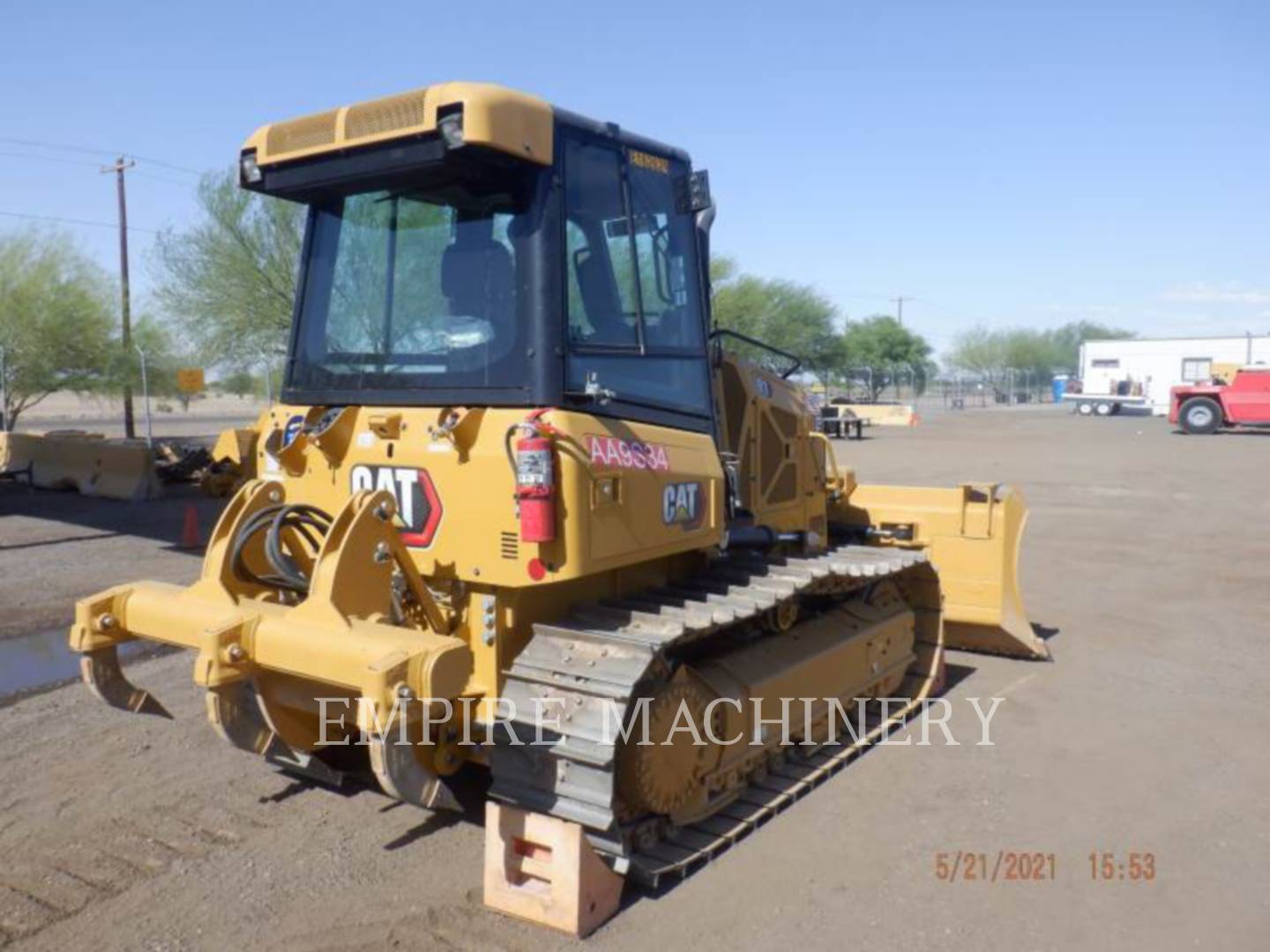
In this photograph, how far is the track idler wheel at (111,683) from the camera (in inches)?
174

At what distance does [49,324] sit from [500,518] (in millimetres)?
27116

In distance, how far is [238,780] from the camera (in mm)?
5164

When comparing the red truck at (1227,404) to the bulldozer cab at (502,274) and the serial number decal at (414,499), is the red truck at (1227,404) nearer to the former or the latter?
the bulldozer cab at (502,274)

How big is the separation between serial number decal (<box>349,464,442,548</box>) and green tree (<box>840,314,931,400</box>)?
5960cm

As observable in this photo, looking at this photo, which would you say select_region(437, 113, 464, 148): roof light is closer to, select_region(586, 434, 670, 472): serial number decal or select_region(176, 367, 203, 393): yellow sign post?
select_region(586, 434, 670, 472): serial number decal

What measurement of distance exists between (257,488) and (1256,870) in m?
4.47

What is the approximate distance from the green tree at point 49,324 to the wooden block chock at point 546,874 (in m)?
26.1

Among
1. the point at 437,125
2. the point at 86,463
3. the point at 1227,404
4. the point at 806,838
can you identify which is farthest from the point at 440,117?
the point at 1227,404

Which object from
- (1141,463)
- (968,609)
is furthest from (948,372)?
(968,609)

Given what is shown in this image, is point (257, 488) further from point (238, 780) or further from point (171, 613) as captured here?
point (238, 780)

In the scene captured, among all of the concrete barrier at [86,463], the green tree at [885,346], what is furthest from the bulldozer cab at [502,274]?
the green tree at [885,346]

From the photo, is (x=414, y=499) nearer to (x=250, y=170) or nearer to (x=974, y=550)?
(x=250, y=170)

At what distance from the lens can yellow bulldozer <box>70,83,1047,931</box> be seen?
3.78 meters
